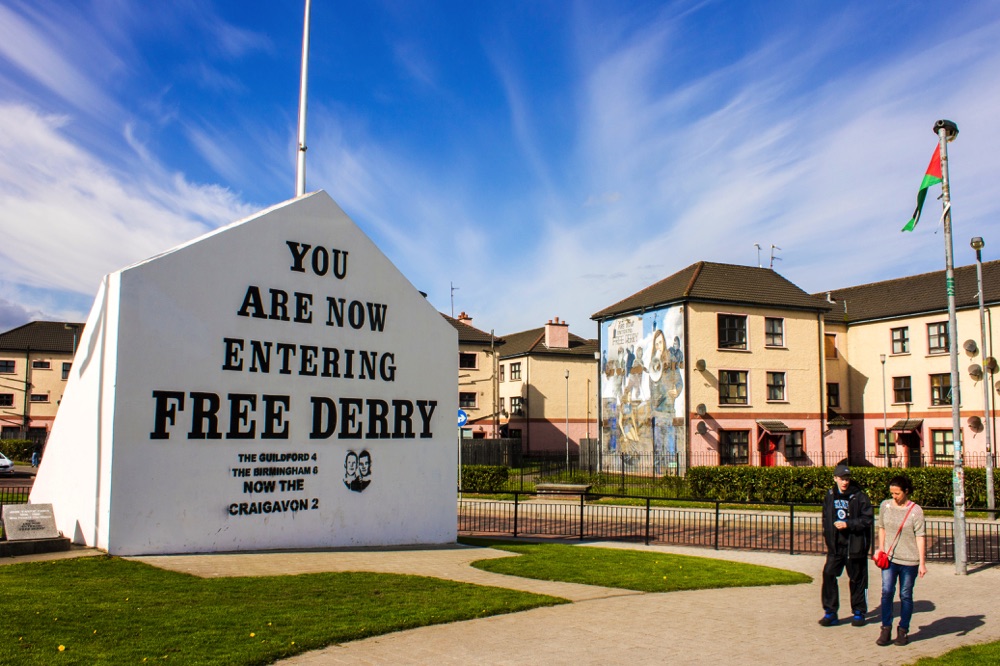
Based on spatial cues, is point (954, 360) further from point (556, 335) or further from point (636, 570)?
point (556, 335)

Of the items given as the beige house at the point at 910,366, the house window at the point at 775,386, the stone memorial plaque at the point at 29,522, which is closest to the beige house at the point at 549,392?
the house window at the point at 775,386

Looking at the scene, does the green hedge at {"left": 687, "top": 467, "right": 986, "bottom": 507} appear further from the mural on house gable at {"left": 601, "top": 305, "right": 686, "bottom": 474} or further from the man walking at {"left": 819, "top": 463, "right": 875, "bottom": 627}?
the man walking at {"left": 819, "top": 463, "right": 875, "bottom": 627}

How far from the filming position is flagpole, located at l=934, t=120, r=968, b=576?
13615 mm

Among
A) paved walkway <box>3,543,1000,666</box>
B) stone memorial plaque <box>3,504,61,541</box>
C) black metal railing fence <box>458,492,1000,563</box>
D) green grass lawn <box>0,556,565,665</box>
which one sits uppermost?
stone memorial plaque <box>3,504,61,541</box>

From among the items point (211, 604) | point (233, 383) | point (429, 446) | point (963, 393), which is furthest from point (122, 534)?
point (963, 393)

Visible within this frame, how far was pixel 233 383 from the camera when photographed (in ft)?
44.3

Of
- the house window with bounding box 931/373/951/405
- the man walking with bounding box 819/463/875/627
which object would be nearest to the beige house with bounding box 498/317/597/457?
the house window with bounding box 931/373/951/405

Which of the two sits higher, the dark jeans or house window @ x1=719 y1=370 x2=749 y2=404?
house window @ x1=719 y1=370 x2=749 y2=404

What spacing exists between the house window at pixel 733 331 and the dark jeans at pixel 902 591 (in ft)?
96.6

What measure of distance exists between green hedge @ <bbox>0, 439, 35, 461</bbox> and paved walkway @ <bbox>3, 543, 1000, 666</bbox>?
42.4m

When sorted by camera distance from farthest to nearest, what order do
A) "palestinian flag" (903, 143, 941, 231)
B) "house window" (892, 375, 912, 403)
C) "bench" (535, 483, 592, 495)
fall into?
"house window" (892, 375, 912, 403) → "bench" (535, 483, 592, 495) → "palestinian flag" (903, 143, 941, 231)

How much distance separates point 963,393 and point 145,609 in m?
38.1

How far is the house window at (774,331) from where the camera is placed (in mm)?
38375

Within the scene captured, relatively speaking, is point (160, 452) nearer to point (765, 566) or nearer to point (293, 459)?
point (293, 459)
